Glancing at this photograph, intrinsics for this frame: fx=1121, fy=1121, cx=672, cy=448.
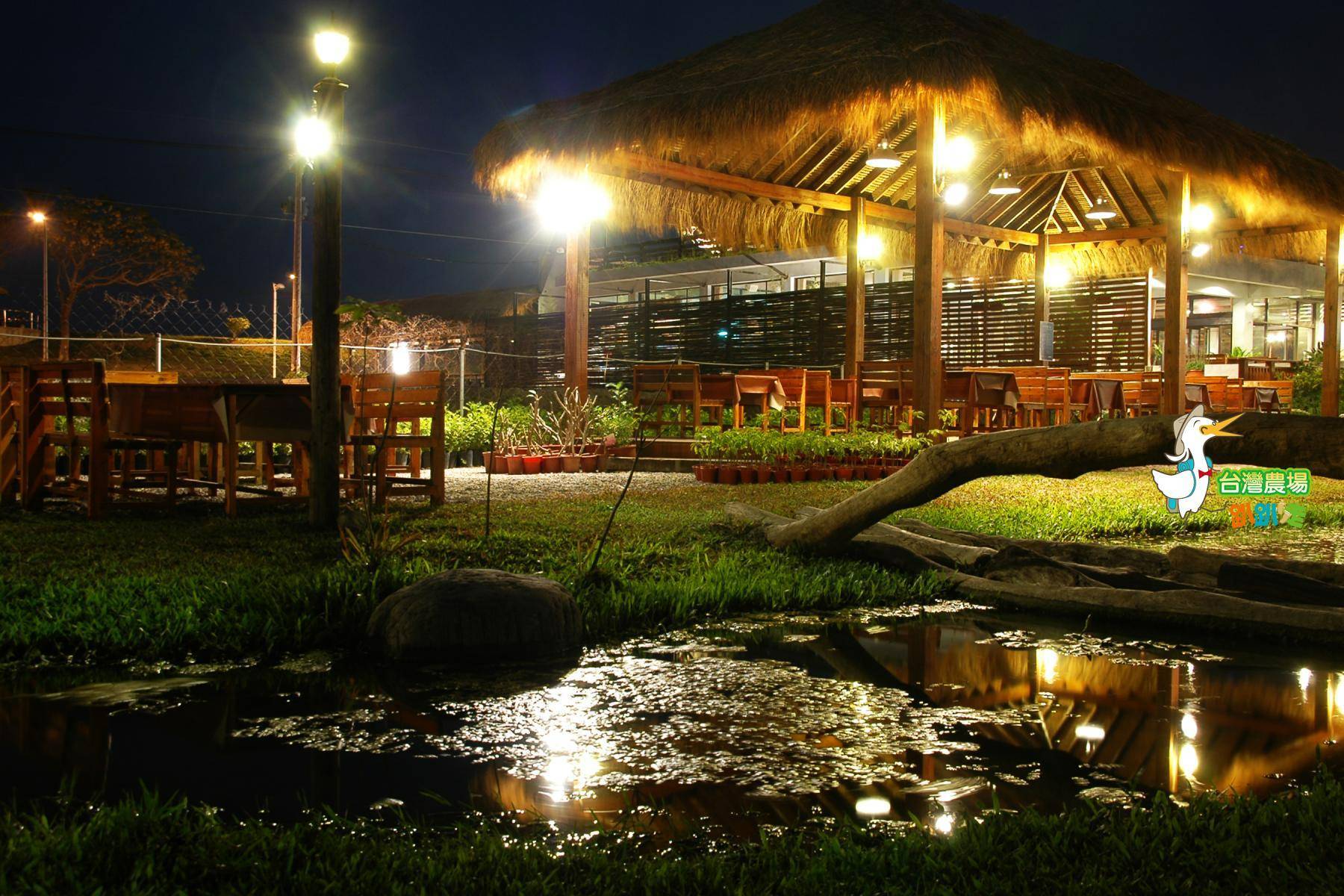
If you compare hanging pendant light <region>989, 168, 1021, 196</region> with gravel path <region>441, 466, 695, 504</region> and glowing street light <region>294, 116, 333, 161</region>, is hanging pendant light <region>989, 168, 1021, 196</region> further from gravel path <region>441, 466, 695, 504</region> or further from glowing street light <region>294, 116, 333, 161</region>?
glowing street light <region>294, 116, 333, 161</region>

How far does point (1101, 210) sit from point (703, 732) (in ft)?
53.2

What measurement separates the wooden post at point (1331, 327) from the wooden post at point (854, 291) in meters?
6.29

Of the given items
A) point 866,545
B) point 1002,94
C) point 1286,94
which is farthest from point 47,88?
point 1286,94

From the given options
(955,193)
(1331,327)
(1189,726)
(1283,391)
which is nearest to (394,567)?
(1189,726)

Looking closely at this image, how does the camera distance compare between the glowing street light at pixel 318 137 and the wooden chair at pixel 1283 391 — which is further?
the wooden chair at pixel 1283 391

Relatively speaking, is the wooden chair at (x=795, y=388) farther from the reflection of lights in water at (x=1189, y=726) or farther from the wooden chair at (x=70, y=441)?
the reflection of lights in water at (x=1189, y=726)

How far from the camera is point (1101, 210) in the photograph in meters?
17.1

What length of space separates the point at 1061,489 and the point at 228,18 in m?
29.6

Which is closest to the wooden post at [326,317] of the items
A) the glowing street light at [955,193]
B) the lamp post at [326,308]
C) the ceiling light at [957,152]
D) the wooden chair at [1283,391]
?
the lamp post at [326,308]

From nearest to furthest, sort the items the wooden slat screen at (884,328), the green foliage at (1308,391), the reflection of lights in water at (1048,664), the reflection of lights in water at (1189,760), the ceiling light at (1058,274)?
1. the reflection of lights in water at (1189,760)
2. the reflection of lights in water at (1048,664)
3. the wooden slat screen at (884,328)
4. the green foliage at (1308,391)
5. the ceiling light at (1058,274)

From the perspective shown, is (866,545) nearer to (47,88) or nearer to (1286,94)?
(47,88)

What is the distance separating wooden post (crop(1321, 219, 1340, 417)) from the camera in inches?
595

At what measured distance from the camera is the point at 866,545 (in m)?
5.62

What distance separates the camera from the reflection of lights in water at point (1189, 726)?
2936mm
